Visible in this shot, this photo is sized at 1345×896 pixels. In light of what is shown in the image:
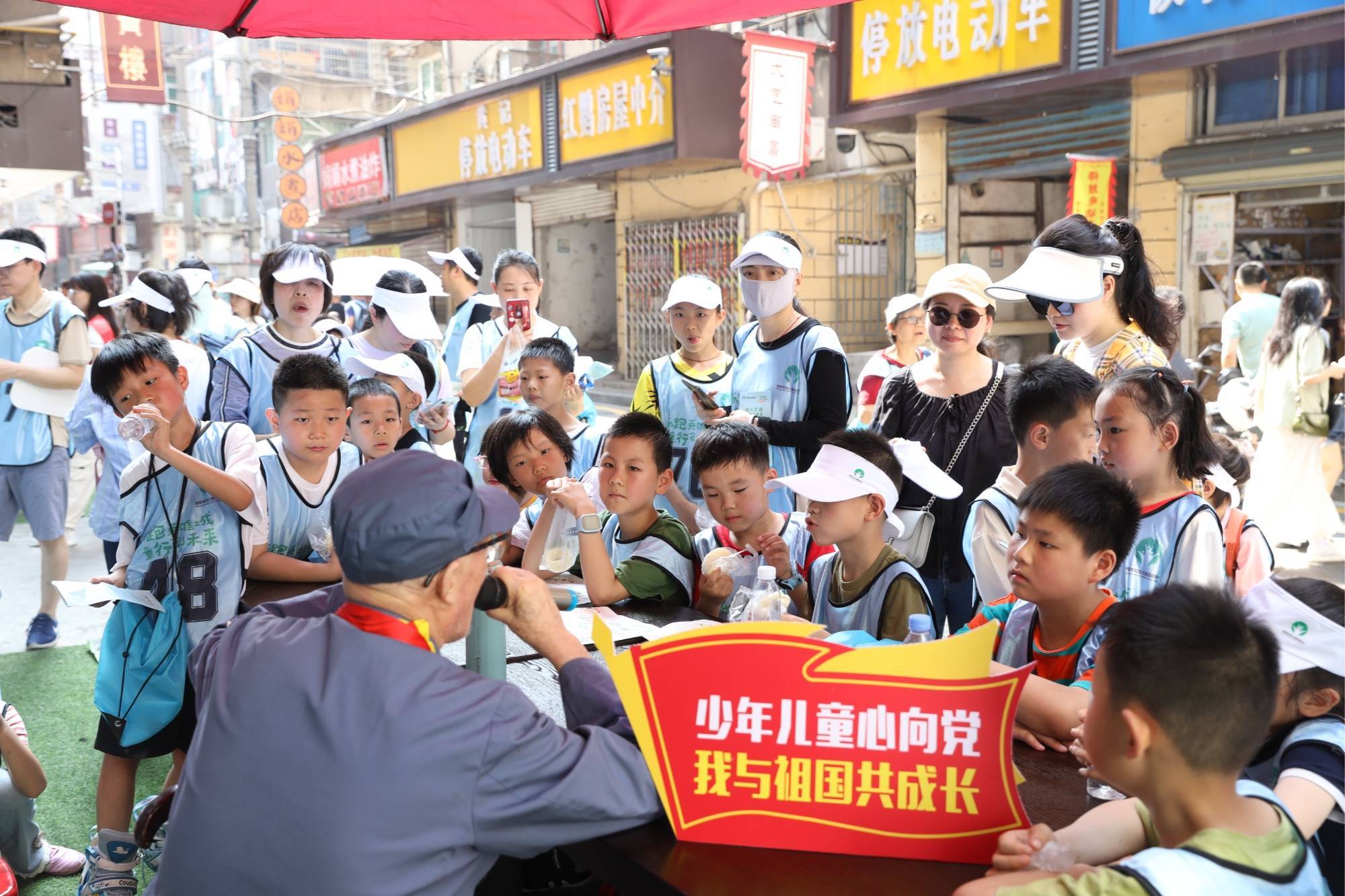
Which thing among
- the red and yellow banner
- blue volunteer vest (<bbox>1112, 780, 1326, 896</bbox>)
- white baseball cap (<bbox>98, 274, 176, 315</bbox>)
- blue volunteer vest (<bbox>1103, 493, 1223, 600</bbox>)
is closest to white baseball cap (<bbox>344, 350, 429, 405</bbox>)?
white baseball cap (<bbox>98, 274, 176, 315</bbox>)

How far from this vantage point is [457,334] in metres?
5.45

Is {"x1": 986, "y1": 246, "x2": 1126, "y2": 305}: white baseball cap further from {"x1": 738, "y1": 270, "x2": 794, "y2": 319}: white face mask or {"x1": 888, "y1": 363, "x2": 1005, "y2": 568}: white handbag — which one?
{"x1": 738, "y1": 270, "x2": 794, "y2": 319}: white face mask

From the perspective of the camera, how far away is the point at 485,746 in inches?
51.8

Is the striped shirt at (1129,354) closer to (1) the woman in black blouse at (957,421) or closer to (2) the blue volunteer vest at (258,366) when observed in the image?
(1) the woman in black blouse at (957,421)

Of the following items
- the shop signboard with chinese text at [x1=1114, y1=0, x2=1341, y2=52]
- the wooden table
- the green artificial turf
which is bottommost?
the green artificial turf

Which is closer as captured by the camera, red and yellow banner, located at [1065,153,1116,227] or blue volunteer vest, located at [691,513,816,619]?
blue volunteer vest, located at [691,513,816,619]

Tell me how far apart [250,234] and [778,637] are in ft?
97.4

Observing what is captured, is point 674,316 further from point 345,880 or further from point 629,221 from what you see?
point 629,221

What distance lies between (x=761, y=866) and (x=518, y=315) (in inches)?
131

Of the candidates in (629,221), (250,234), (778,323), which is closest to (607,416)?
(629,221)

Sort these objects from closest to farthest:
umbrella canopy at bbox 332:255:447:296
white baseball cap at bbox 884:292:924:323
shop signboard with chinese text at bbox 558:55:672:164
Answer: umbrella canopy at bbox 332:255:447:296
white baseball cap at bbox 884:292:924:323
shop signboard with chinese text at bbox 558:55:672:164

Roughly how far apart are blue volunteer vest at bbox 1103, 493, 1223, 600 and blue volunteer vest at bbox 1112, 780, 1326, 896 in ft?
3.52

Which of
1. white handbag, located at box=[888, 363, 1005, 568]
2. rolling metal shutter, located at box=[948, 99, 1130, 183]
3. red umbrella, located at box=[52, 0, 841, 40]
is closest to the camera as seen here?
red umbrella, located at box=[52, 0, 841, 40]

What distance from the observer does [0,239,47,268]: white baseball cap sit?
177 inches
